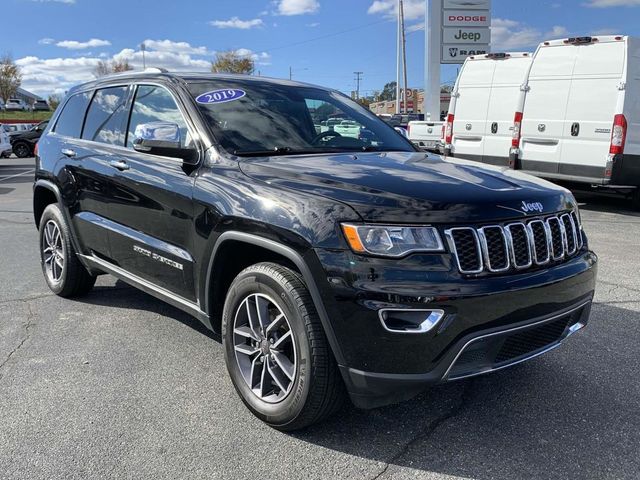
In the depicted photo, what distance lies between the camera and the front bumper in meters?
2.42

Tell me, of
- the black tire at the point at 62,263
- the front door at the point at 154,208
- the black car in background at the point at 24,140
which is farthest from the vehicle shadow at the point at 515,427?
the black car in background at the point at 24,140

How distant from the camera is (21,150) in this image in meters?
25.8

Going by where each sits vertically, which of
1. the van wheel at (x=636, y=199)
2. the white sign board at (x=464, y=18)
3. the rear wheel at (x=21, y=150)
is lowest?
the van wheel at (x=636, y=199)

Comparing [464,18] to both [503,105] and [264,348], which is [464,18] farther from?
[264,348]

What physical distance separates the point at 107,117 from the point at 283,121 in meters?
1.55

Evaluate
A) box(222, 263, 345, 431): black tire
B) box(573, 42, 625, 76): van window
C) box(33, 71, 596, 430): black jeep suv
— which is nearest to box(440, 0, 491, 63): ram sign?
box(573, 42, 625, 76): van window

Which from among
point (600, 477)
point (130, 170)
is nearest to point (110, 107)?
point (130, 170)

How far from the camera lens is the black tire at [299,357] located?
2.62m

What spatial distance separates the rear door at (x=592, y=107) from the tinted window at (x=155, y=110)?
24.8ft

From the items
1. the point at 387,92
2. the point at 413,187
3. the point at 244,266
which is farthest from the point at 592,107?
the point at 387,92

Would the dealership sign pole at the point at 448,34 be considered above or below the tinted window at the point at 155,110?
above

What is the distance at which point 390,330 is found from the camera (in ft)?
7.97

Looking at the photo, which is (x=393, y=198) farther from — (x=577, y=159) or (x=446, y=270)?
(x=577, y=159)

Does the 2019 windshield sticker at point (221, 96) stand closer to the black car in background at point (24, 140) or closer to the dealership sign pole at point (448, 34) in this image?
the dealership sign pole at point (448, 34)
